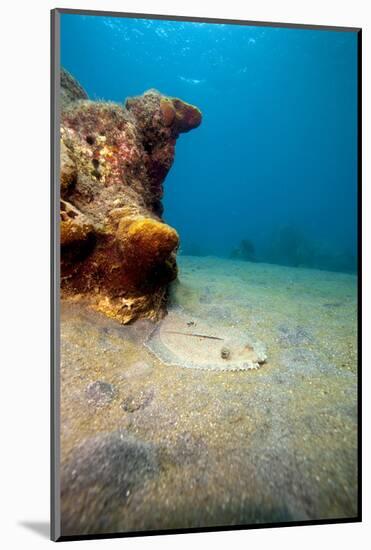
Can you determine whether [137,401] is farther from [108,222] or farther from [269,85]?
[269,85]

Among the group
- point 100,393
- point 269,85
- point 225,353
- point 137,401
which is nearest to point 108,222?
point 100,393

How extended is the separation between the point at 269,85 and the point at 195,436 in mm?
15406

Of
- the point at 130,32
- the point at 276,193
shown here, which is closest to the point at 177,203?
the point at 276,193

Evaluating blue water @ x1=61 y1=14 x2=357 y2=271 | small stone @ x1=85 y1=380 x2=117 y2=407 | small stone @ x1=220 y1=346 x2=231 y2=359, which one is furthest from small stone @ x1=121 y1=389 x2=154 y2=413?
blue water @ x1=61 y1=14 x2=357 y2=271

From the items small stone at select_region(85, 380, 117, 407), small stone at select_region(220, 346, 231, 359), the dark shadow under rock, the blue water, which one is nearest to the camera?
the dark shadow under rock

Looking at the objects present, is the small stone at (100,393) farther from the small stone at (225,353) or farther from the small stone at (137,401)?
the small stone at (225,353)

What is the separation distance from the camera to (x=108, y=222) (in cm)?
387

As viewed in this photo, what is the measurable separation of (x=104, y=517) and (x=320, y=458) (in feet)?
6.77

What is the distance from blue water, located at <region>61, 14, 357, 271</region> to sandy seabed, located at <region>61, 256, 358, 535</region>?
200 centimetres

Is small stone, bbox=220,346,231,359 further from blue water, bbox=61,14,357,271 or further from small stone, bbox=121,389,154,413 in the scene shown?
blue water, bbox=61,14,357,271

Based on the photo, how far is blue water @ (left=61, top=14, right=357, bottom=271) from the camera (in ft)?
11.4

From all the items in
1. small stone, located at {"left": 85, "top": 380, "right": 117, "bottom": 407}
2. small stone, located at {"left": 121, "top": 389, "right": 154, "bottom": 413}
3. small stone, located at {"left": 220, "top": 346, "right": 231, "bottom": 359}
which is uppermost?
small stone, located at {"left": 220, "top": 346, "right": 231, "bottom": 359}

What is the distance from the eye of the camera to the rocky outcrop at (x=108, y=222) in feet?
11.6
